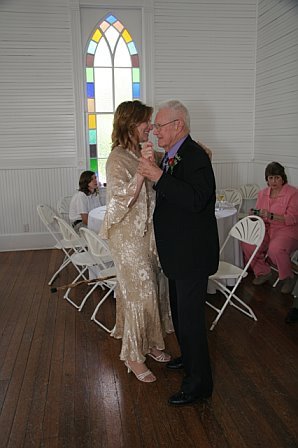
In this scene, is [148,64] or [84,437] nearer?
[84,437]

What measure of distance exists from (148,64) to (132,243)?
12.8ft

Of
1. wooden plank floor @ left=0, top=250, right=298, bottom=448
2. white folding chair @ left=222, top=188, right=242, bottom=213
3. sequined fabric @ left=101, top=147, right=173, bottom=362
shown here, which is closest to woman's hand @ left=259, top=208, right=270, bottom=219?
wooden plank floor @ left=0, top=250, right=298, bottom=448

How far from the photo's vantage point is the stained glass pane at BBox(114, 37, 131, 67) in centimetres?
552

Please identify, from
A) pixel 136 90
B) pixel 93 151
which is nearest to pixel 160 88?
pixel 136 90

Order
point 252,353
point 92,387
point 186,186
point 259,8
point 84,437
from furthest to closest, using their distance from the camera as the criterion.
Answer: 1. point 259,8
2. point 252,353
3. point 92,387
4. point 84,437
5. point 186,186

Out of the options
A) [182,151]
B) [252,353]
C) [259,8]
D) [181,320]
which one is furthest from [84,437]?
[259,8]

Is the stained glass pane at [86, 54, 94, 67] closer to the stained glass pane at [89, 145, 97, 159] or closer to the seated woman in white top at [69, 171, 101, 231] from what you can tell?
the stained glass pane at [89, 145, 97, 159]

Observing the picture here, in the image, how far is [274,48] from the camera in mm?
5191

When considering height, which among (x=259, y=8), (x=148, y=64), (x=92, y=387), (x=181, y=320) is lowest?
(x=92, y=387)

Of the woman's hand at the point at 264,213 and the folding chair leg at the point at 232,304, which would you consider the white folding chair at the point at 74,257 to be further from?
the woman's hand at the point at 264,213

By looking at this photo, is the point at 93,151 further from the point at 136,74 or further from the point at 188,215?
the point at 188,215

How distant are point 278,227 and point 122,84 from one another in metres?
3.03

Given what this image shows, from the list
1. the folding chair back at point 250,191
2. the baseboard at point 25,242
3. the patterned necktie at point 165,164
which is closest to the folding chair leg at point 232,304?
the patterned necktie at point 165,164

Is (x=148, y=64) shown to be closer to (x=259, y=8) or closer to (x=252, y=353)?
(x=259, y=8)
